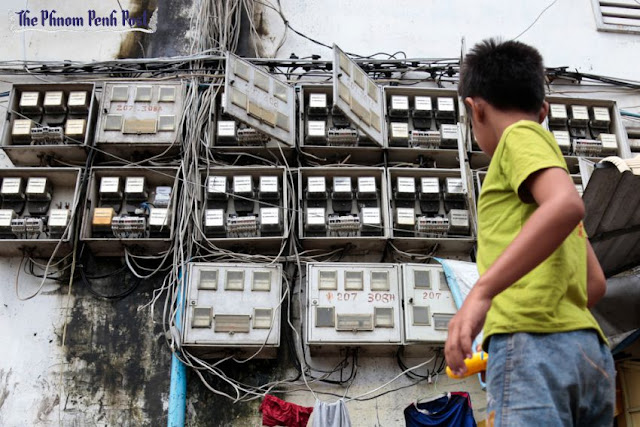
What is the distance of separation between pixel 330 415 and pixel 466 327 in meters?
3.35

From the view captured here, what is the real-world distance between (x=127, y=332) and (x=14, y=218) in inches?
50.8

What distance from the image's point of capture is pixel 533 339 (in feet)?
5.09

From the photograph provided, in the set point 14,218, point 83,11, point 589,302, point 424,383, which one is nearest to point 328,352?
point 424,383

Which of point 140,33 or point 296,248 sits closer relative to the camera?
point 296,248

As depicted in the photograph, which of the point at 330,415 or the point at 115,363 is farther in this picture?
the point at 115,363

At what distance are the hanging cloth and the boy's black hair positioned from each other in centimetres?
324

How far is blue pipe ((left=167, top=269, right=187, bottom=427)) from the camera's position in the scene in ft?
16.4

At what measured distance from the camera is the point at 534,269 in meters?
1.59

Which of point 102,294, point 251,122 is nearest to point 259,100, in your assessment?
point 251,122

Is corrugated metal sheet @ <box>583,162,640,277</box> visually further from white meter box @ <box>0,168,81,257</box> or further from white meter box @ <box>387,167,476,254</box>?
white meter box @ <box>0,168,81,257</box>

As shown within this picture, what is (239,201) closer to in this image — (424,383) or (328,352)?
(328,352)

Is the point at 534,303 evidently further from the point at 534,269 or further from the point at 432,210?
the point at 432,210

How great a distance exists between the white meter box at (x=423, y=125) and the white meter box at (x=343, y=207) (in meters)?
0.40

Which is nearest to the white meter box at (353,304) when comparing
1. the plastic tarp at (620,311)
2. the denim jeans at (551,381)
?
the plastic tarp at (620,311)
